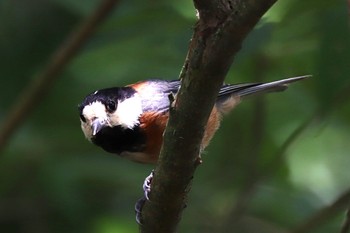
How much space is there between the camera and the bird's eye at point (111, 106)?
10.4 ft

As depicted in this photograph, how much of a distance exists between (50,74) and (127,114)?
1.30ft

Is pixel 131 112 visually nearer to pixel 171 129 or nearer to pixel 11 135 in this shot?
pixel 11 135

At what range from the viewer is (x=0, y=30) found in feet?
11.3

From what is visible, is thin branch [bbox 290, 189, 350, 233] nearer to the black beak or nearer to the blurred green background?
the blurred green background

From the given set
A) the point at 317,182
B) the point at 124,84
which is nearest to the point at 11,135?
the point at 124,84

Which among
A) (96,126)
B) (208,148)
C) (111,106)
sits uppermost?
(208,148)

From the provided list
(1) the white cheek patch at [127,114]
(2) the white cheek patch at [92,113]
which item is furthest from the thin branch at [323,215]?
(2) the white cheek patch at [92,113]

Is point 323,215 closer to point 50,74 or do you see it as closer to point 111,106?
point 111,106

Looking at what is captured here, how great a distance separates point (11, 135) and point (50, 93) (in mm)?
252

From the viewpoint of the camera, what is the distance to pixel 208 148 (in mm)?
3682

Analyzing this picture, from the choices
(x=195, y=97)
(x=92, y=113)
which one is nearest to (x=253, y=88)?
(x=92, y=113)

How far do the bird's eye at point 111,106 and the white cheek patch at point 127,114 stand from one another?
0.01m

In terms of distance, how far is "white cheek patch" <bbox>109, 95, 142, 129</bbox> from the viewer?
314 cm

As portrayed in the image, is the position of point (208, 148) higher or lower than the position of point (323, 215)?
higher
